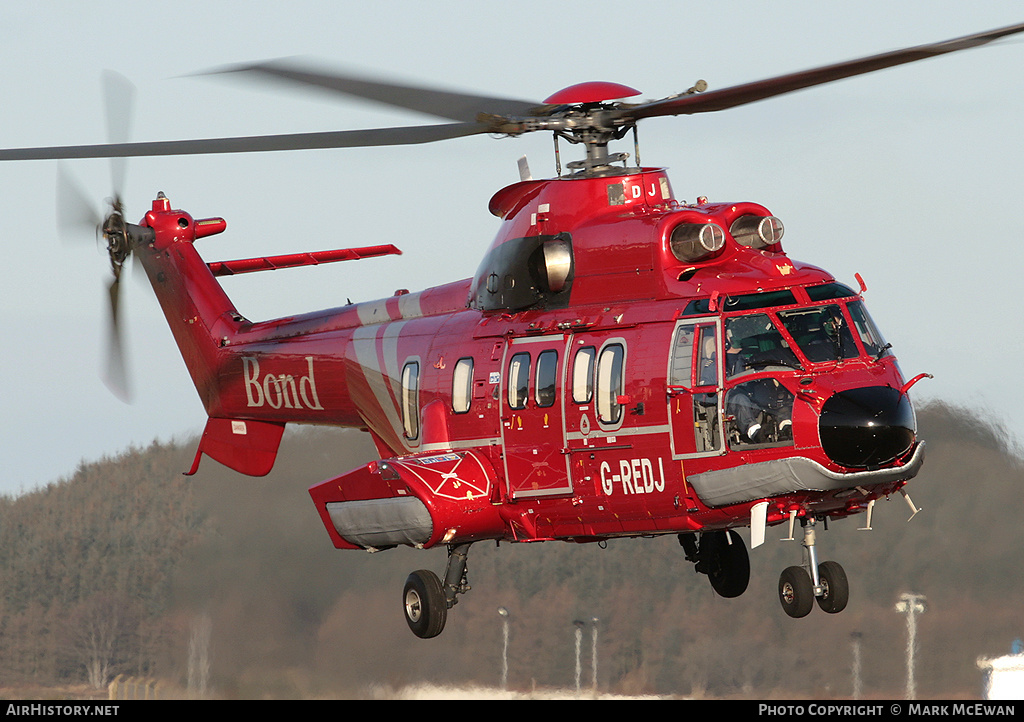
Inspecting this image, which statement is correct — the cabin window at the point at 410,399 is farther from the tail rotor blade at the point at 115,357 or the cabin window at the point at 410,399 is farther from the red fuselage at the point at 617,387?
the tail rotor blade at the point at 115,357

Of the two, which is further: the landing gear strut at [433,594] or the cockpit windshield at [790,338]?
the landing gear strut at [433,594]

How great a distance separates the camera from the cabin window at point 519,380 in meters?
14.8

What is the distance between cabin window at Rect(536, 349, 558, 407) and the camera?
1456 cm

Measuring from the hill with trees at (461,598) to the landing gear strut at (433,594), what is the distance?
346 centimetres

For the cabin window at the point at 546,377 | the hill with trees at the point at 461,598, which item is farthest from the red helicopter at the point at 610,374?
the hill with trees at the point at 461,598

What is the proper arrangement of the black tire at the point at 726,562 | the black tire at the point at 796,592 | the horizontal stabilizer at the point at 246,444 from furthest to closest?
1. the horizontal stabilizer at the point at 246,444
2. the black tire at the point at 726,562
3. the black tire at the point at 796,592

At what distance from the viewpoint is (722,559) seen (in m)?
16.6

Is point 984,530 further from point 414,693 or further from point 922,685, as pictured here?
point 414,693

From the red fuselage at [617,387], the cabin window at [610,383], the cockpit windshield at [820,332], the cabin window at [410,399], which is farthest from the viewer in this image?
the cabin window at [410,399]

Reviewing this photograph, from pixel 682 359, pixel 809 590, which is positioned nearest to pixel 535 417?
pixel 682 359

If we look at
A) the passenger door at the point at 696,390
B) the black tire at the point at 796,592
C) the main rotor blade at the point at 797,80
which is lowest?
the black tire at the point at 796,592

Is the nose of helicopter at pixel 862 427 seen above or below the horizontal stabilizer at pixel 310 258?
below

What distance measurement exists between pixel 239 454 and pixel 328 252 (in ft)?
9.56
